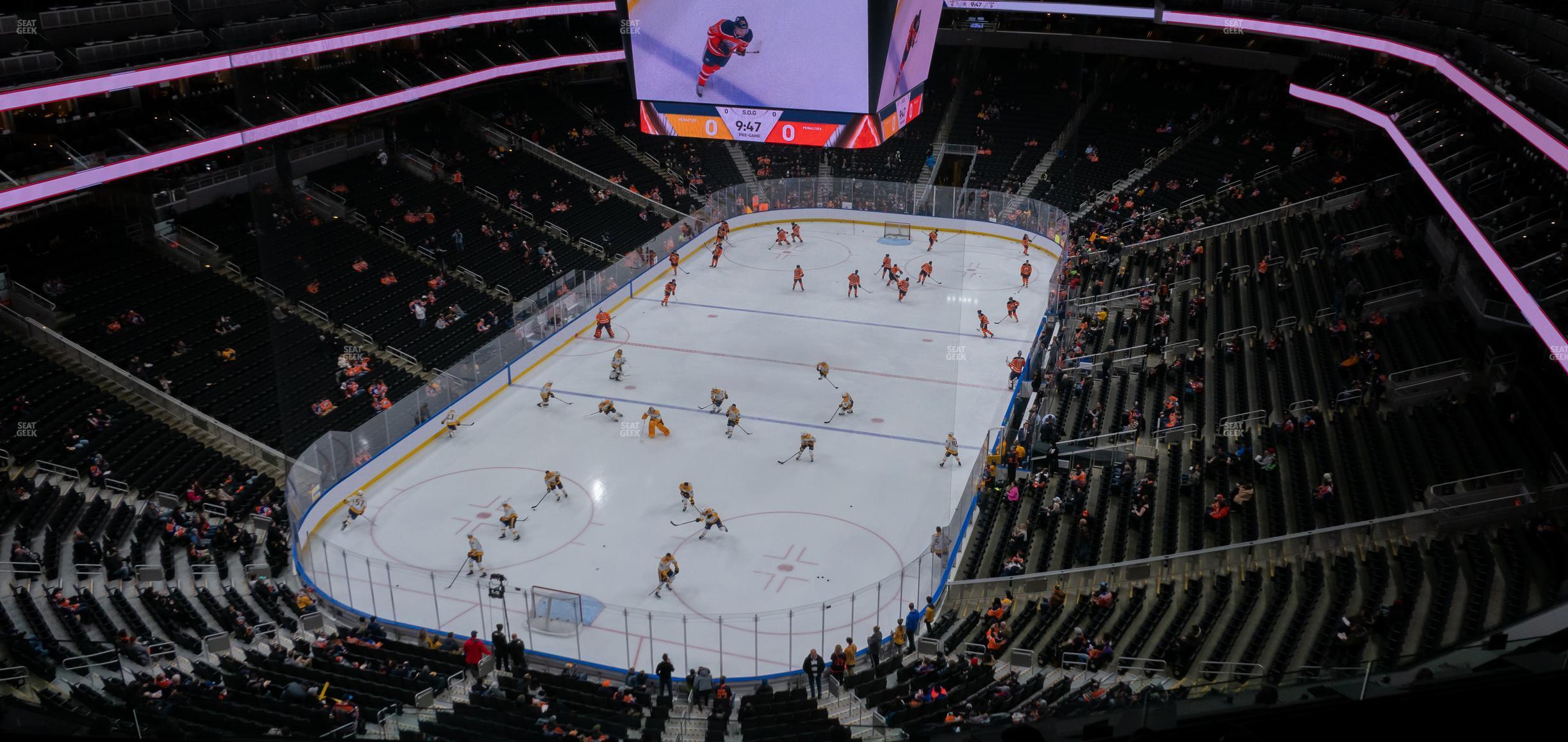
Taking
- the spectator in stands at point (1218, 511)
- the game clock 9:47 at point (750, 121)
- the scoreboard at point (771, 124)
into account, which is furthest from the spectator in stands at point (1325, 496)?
the game clock 9:47 at point (750, 121)

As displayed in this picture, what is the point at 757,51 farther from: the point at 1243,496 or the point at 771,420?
the point at 1243,496

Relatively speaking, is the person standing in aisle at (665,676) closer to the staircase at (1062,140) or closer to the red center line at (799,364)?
the red center line at (799,364)

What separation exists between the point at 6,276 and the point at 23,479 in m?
7.01

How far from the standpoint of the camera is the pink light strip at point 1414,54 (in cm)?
1809

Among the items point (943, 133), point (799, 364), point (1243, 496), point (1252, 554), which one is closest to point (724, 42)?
point (799, 364)

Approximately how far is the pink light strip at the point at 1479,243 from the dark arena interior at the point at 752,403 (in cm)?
12

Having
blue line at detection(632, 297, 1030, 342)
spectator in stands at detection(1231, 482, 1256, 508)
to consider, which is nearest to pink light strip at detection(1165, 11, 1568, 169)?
spectator in stands at detection(1231, 482, 1256, 508)

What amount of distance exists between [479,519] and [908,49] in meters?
12.4

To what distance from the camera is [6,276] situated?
23547 mm

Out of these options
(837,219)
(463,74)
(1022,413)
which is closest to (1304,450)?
(1022,413)

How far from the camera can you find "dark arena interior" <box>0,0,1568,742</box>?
14.4 metres

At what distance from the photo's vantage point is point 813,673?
50.7ft

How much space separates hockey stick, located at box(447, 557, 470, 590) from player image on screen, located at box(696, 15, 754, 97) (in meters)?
10.3

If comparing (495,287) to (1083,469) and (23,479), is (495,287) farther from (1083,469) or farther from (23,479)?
(1083,469)
